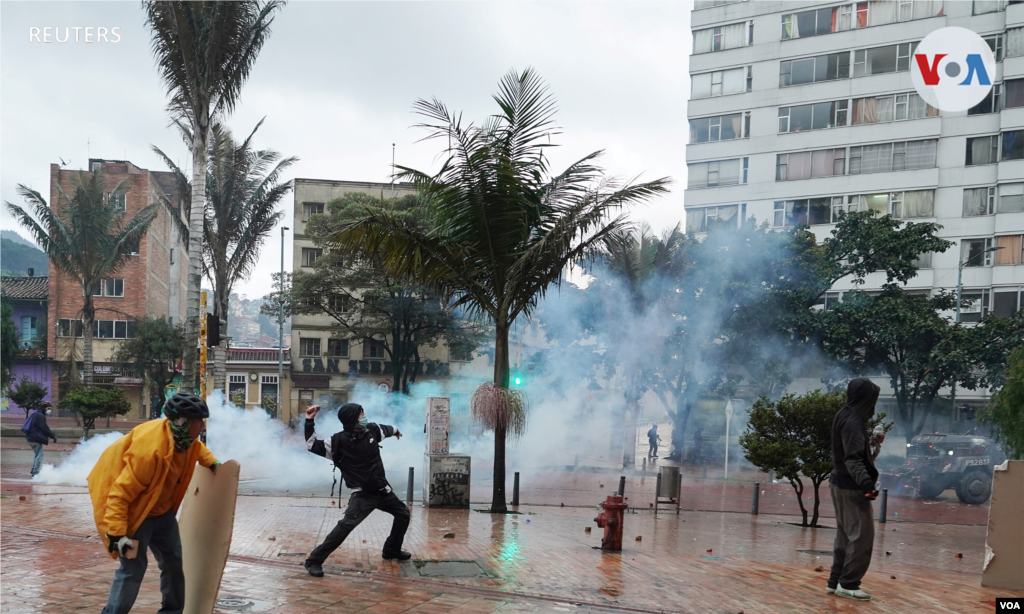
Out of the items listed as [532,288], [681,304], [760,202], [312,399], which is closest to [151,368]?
[312,399]

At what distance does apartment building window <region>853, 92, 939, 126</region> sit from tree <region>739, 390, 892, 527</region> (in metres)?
30.2

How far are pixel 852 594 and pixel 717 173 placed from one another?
37.7m

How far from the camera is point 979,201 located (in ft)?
123

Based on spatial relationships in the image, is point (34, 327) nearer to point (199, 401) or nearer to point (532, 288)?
point (532, 288)

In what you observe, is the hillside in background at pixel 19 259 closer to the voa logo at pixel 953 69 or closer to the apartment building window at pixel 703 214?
the apartment building window at pixel 703 214

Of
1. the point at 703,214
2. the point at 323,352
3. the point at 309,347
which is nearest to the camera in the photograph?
the point at 703,214

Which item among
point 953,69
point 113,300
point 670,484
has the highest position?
point 953,69

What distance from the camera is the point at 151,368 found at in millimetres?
Answer: 43281

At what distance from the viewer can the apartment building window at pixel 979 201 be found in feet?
122

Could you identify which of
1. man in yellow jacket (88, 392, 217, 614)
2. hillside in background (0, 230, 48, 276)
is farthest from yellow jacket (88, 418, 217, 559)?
hillside in background (0, 230, 48, 276)

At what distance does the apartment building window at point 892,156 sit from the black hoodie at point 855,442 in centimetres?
3617

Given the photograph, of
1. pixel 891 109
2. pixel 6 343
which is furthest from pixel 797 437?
pixel 6 343

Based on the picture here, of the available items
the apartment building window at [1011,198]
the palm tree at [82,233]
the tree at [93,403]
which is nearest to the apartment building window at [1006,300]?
the apartment building window at [1011,198]

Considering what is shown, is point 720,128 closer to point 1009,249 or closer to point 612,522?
point 1009,249
